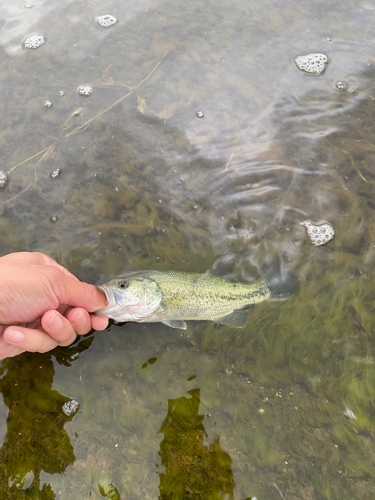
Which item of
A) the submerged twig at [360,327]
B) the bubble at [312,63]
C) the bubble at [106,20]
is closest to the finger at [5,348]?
the submerged twig at [360,327]

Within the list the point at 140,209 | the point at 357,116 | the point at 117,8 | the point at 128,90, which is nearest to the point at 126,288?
the point at 140,209

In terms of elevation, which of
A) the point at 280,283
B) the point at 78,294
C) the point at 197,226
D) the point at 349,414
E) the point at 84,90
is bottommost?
the point at 349,414

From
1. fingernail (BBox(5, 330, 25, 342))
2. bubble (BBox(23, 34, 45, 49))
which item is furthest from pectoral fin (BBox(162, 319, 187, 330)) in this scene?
bubble (BBox(23, 34, 45, 49))

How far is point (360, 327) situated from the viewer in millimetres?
3863

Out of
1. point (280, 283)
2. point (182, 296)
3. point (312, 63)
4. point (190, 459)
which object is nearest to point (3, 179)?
point (182, 296)

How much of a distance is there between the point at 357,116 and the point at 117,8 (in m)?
4.15

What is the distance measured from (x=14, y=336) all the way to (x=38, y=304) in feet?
1.14

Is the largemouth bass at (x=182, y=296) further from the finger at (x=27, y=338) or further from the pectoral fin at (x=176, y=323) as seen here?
the finger at (x=27, y=338)

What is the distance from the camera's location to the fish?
134 inches

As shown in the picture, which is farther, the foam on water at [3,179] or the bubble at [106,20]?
the bubble at [106,20]

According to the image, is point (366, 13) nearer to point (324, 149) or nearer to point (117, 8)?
point (324, 149)

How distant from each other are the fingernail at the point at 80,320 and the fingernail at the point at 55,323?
18 centimetres

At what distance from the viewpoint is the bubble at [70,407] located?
360 centimetres

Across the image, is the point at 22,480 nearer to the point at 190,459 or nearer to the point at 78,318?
the point at 190,459
